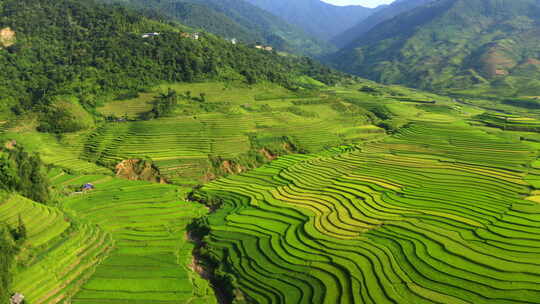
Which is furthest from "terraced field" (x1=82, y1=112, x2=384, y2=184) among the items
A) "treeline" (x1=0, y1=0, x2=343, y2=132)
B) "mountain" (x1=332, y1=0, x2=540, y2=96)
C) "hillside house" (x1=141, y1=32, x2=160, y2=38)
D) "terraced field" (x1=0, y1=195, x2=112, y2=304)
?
"mountain" (x1=332, y1=0, x2=540, y2=96)

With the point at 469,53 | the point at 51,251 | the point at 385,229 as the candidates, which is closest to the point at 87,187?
the point at 51,251

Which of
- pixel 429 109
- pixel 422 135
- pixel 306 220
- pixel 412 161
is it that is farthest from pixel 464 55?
pixel 306 220

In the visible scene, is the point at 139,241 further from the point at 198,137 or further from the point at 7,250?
the point at 198,137

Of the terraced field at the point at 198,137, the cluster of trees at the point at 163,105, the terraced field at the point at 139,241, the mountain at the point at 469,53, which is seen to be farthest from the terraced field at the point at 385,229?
the mountain at the point at 469,53

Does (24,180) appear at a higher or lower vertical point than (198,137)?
lower

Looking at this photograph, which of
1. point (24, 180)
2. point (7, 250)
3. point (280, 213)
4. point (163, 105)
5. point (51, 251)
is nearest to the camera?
point (7, 250)

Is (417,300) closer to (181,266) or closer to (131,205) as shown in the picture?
(181,266)
